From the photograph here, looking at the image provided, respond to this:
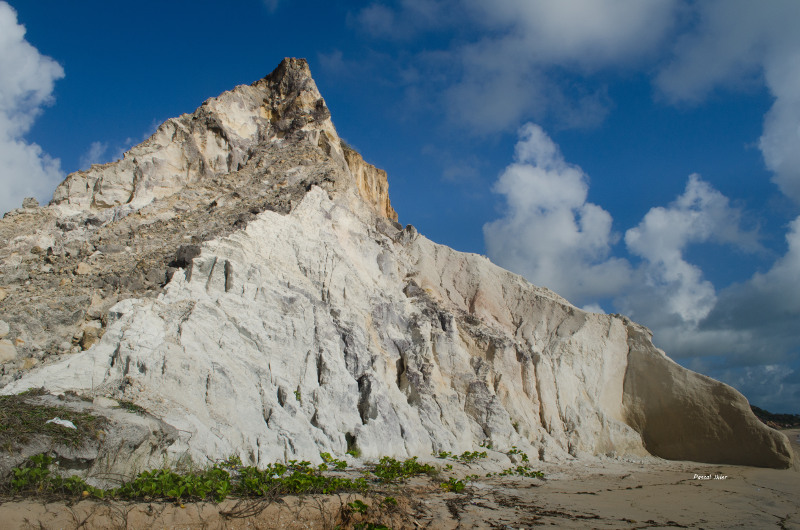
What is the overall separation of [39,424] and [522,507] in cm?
904

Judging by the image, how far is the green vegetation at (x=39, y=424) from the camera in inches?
296

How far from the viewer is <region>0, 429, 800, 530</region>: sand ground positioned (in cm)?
682

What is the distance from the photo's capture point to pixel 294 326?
14.5 metres

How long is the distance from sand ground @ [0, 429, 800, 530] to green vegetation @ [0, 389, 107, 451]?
1379 mm

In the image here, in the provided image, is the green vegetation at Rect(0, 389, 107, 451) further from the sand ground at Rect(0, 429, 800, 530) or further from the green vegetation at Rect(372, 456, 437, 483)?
the green vegetation at Rect(372, 456, 437, 483)

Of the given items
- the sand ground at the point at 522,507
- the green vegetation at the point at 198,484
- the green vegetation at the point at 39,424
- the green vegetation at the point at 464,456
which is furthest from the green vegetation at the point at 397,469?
the green vegetation at the point at 39,424

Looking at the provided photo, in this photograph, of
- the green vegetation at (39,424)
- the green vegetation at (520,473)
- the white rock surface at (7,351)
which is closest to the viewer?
the green vegetation at (39,424)

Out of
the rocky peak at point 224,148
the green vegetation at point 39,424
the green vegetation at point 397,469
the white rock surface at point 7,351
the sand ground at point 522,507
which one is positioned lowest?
the sand ground at point 522,507

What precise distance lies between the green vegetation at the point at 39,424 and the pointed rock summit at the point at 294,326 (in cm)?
43

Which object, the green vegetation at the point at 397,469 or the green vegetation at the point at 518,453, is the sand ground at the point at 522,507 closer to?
the green vegetation at the point at 397,469

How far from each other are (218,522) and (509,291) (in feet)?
69.2

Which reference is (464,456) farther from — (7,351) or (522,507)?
(7,351)

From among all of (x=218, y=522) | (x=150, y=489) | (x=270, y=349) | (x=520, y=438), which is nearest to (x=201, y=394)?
(x=270, y=349)

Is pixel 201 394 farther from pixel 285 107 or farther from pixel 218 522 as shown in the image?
pixel 285 107
